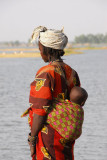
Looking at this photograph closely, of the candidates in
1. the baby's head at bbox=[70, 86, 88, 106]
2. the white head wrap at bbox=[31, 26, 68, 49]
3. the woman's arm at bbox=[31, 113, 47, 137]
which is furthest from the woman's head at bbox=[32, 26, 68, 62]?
the woman's arm at bbox=[31, 113, 47, 137]

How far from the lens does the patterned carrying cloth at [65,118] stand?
10.1 ft

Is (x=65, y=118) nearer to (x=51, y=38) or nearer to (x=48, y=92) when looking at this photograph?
(x=48, y=92)

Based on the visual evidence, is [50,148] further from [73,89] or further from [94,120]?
[94,120]

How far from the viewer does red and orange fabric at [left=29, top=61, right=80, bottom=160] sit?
3.07 meters

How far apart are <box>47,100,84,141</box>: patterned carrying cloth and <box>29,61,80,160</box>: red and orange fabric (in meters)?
0.05

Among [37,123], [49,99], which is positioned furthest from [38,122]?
[49,99]

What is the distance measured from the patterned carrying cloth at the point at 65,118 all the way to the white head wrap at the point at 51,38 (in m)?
0.44

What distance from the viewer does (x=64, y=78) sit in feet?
10.4

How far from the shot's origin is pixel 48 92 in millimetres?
3061

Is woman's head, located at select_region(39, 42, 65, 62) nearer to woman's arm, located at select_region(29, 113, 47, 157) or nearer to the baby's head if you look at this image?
the baby's head

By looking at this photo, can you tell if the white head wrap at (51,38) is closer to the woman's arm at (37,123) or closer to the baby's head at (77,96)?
the baby's head at (77,96)

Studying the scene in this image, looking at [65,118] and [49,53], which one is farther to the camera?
[49,53]

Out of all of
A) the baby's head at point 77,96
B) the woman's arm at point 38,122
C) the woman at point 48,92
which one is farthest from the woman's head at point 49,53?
the woman's arm at point 38,122

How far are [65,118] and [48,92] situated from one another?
226 mm
